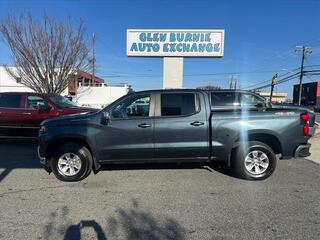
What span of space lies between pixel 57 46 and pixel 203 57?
10122 mm

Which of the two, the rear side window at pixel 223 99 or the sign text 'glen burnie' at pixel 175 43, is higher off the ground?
the sign text 'glen burnie' at pixel 175 43

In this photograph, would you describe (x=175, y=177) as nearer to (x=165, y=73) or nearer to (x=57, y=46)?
(x=165, y=73)

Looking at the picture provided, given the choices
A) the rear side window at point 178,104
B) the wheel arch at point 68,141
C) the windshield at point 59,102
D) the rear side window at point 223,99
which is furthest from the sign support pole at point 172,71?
the wheel arch at point 68,141

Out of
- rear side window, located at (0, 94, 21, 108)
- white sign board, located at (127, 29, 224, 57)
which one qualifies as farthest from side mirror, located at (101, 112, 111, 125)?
white sign board, located at (127, 29, 224, 57)

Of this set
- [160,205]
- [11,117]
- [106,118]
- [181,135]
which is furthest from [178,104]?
[11,117]

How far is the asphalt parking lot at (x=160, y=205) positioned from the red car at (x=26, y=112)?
297 cm

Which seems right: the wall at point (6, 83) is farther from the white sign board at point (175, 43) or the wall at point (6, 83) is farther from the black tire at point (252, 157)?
the black tire at point (252, 157)

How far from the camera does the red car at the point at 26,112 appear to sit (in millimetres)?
9820

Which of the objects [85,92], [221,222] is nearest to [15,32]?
[85,92]

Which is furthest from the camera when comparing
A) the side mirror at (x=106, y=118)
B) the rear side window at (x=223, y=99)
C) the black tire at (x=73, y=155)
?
the rear side window at (x=223, y=99)

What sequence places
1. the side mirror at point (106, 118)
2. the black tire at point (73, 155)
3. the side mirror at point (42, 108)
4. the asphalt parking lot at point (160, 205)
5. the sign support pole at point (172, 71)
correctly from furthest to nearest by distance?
the sign support pole at point (172, 71)
the side mirror at point (42, 108)
the black tire at point (73, 155)
the side mirror at point (106, 118)
the asphalt parking lot at point (160, 205)

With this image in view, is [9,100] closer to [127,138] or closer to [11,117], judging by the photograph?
[11,117]

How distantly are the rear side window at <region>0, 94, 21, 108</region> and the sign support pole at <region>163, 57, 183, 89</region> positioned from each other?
8107mm

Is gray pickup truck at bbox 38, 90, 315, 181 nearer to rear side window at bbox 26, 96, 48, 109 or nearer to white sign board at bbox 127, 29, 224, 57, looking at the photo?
rear side window at bbox 26, 96, 48, 109
